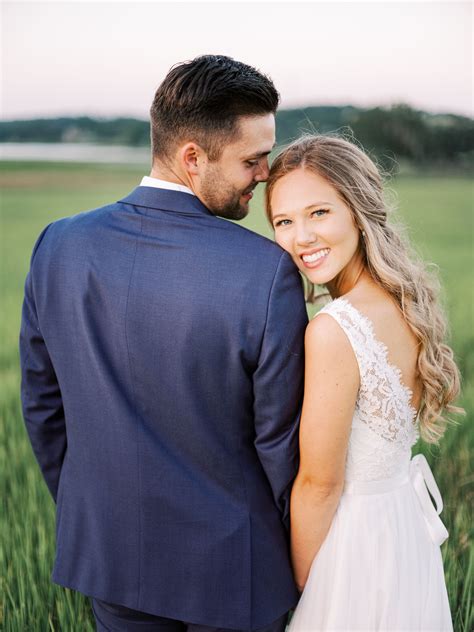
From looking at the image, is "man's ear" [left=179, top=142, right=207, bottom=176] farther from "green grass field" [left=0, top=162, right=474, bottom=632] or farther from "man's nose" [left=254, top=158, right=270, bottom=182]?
"green grass field" [left=0, top=162, right=474, bottom=632]

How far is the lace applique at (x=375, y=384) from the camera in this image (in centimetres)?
191

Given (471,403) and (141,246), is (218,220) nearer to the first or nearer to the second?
(141,246)

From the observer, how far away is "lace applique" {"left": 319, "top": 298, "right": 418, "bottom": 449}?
1.91 meters

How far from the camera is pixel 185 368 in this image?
1763 mm

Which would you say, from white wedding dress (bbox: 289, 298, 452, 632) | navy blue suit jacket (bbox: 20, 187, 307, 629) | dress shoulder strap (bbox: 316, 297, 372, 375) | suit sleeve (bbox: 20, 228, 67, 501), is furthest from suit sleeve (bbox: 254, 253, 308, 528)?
suit sleeve (bbox: 20, 228, 67, 501)

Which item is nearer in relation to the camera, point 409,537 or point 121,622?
point 121,622

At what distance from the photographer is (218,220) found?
1.79m

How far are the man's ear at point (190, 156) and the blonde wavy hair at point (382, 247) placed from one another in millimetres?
294

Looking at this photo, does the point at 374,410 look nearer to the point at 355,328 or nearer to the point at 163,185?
the point at 355,328

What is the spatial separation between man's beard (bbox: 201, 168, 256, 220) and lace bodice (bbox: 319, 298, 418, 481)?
0.41 metres

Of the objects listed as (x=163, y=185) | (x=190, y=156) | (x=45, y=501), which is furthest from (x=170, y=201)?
(x=45, y=501)

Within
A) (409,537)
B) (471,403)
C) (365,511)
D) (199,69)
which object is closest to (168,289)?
(199,69)

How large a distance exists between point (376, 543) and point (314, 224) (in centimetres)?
100

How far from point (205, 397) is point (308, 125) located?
43.3 inches
